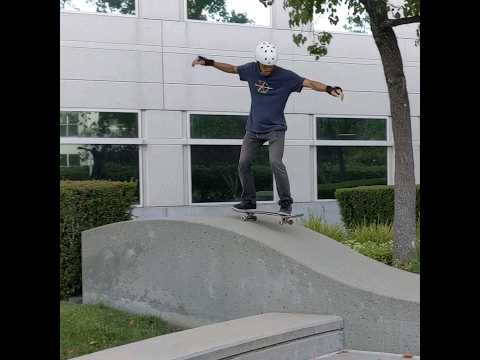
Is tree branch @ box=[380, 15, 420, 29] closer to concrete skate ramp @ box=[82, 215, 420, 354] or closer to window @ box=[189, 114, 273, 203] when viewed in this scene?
concrete skate ramp @ box=[82, 215, 420, 354]

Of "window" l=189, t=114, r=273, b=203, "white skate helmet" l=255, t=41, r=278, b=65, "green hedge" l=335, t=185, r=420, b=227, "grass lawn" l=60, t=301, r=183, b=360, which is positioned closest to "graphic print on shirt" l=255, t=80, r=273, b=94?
"white skate helmet" l=255, t=41, r=278, b=65

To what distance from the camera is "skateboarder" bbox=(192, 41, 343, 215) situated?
288 inches

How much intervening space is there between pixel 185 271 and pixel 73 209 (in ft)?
7.06

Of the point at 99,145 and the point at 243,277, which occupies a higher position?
the point at 99,145

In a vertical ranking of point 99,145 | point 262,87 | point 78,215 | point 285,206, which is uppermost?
point 262,87

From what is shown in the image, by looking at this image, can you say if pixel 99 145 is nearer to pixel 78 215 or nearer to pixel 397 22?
pixel 78 215

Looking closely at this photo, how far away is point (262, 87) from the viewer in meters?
7.40

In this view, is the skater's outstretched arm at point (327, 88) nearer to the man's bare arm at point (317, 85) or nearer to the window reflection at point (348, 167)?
the man's bare arm at point (317, 85)

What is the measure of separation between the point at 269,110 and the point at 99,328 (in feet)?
9.59

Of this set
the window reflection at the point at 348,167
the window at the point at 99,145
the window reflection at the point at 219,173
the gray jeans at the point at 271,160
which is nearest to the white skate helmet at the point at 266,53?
the gray jeans at the point at 271,160

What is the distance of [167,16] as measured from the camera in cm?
1630

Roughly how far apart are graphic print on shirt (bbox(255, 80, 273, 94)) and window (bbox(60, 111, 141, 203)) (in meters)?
8.56

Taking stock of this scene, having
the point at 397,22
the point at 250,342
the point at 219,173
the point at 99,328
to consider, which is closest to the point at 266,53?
the point at 397,22
